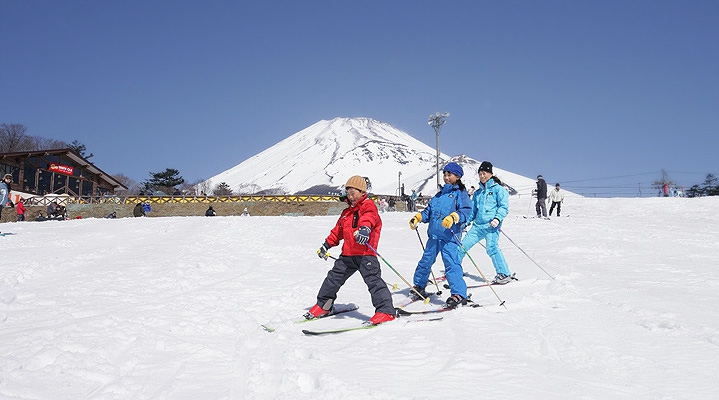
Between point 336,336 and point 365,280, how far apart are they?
0.88 meters

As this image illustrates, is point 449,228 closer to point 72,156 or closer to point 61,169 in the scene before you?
point 61,169

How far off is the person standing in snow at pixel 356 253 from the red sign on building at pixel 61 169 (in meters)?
47.0

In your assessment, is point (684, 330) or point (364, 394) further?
point (684, 330)

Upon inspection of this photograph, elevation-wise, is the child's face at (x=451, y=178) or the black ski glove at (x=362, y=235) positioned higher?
the child's face at (x=451, y=178)

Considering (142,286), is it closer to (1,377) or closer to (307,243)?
(1,377)

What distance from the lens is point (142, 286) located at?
264 inches

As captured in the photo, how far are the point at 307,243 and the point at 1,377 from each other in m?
10.1

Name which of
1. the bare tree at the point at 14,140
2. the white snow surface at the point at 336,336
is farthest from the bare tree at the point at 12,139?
the white snow surface at the point at 336,336

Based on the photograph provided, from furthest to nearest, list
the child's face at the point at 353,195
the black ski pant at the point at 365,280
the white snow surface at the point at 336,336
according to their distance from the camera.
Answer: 1. the child's face at the point at 353,195
2. the black ski pant at the point at 365,280
3. the white snow surface at the point at 336,336

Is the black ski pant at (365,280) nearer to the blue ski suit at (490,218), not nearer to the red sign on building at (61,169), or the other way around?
the blue ski suit at (490,218)

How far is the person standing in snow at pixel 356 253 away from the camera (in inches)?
195

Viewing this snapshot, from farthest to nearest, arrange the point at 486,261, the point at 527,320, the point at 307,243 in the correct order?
the point at 307,243 → the point at 486,261 → the point at 527,320

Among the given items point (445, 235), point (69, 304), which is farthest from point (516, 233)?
point (69, 304)

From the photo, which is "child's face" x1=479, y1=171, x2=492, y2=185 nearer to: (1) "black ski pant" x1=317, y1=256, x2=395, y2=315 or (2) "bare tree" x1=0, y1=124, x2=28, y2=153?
(1) "black ski pant" x1=317, y1=256, x2=395, y2=315
